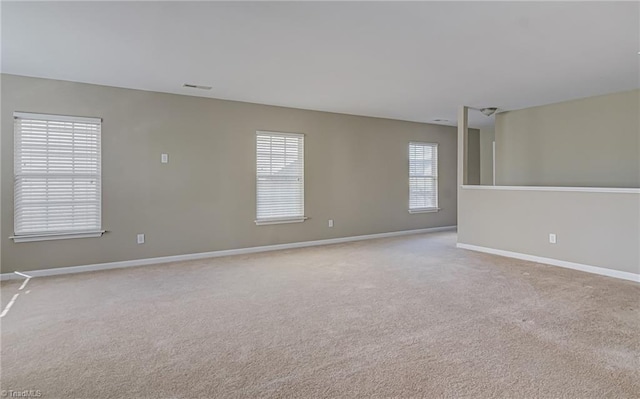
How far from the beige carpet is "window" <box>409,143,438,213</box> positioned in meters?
3.42

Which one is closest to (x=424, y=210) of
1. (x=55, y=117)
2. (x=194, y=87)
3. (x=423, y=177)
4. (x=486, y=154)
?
(x=423, y=177)

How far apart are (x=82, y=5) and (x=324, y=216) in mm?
4607

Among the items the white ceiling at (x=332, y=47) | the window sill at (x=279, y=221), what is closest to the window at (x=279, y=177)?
the window sill at (x=279, y=221)

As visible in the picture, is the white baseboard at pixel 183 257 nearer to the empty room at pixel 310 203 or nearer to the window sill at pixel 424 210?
the empty room at pixel 310 203

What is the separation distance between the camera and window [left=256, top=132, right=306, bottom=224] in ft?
19.3

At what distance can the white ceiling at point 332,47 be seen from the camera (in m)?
2.70

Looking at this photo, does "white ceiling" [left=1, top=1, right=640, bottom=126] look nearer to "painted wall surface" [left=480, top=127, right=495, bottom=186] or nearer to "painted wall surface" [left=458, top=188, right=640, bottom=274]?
"painted wall surface" [left=458, top=188, right=640, bottom=274]

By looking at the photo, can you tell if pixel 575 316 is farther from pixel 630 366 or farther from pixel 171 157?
pixel 171 157

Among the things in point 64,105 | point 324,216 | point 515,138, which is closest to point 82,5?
point 64,105

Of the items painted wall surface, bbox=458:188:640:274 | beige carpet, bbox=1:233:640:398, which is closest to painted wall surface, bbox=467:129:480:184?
painted wall surface, bbox=458:188:640:274

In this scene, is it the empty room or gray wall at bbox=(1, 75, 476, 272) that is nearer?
the empty room

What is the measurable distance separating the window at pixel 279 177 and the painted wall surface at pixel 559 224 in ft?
8.99

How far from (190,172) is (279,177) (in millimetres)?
1424

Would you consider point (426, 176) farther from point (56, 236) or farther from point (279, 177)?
point (56, 236)
